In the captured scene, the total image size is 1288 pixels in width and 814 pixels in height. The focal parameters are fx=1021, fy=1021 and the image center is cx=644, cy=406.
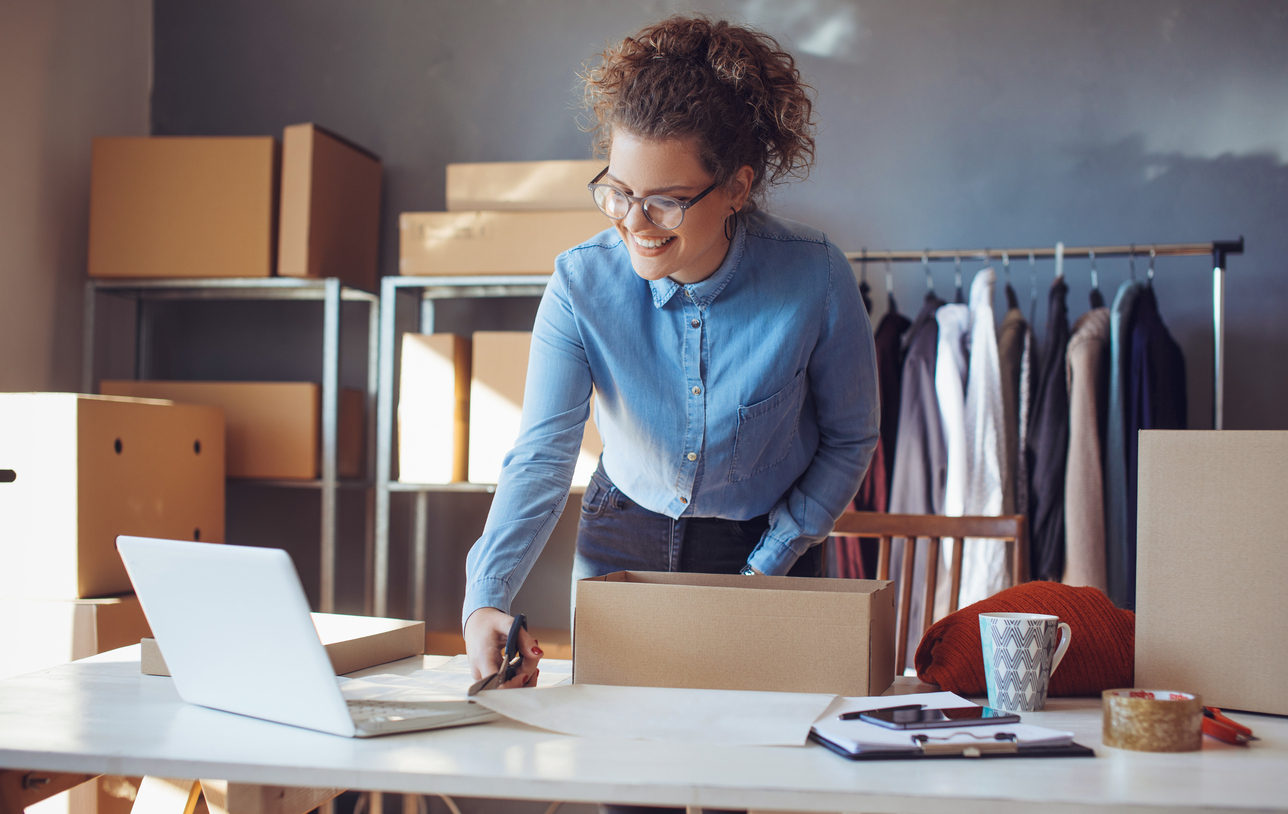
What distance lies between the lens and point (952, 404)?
2.22 m

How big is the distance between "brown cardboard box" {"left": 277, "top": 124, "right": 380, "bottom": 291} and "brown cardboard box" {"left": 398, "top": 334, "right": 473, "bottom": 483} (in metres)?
0.32

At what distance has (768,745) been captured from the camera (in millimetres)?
763

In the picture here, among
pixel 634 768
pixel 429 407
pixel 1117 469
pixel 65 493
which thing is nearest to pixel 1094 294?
pixel 1117 469

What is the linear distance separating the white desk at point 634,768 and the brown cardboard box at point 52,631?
3.83 ft

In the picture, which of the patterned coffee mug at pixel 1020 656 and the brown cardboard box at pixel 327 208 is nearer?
the patterned coffee mug at pixel 1020 656

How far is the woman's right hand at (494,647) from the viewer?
934 millimetres

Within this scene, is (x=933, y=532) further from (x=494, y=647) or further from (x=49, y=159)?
(x=49, y=159)

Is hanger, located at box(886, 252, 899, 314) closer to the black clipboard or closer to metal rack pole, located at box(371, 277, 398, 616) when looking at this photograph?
metal rack pole, located at box(371, 277, 398, 616)

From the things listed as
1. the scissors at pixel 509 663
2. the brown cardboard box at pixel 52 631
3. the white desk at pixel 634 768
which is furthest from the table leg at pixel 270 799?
the brown cardboard box at pixel 52 631

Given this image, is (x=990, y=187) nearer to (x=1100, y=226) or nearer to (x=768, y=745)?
(x=1100, y=226)

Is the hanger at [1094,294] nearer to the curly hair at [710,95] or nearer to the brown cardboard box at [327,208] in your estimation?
the curly hair at [710,95]

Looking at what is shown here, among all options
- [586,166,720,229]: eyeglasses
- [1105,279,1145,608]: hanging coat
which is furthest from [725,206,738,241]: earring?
[1105,279,1145,608]: hanging coat

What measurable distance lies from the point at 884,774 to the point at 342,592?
2376 mm

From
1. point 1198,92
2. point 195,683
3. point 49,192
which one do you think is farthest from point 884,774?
point 49,192
